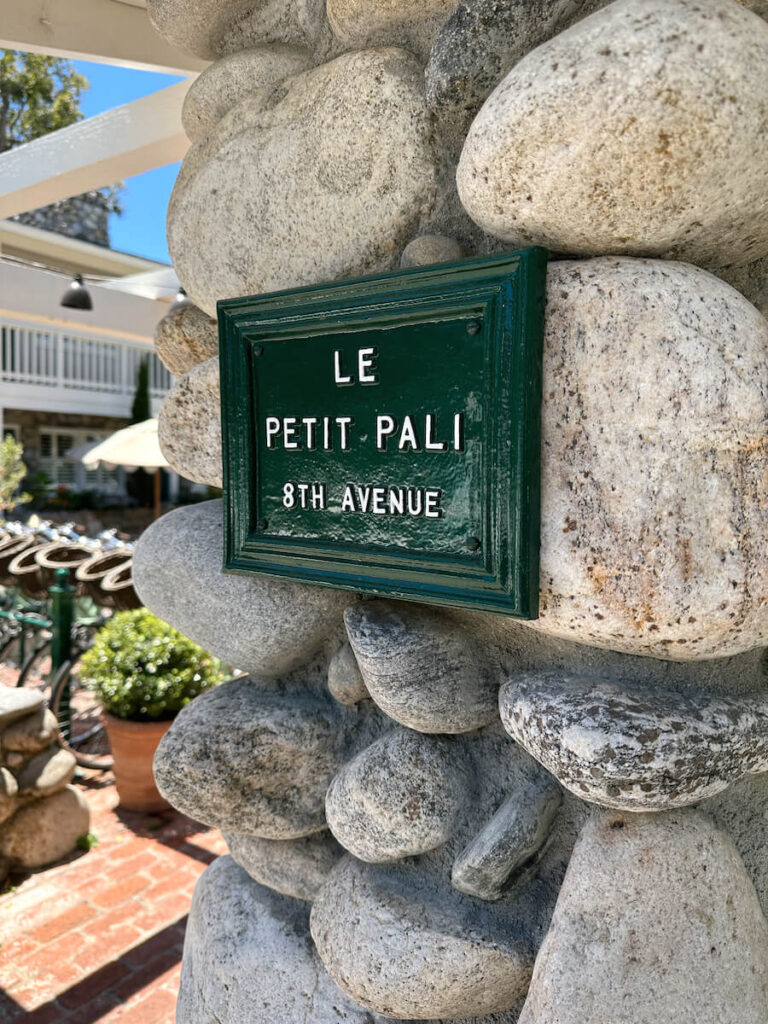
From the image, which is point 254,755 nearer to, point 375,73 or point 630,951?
point 630,951

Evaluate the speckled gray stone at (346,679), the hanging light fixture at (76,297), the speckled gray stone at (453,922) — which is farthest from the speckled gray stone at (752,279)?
the hanging light fixture at (76,297)

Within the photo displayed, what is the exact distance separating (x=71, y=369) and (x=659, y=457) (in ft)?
74.1

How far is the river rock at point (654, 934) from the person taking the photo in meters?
1.17

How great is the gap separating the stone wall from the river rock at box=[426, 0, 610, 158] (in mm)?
26762

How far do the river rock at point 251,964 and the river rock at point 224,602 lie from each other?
22.0 inches

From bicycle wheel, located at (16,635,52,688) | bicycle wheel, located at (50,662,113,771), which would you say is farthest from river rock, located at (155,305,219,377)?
bicycle wheel, located at (16,635,52,688)

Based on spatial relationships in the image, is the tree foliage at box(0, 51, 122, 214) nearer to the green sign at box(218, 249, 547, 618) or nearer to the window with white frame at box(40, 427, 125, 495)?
the window with white frame at box(40, 427, 125, 495)

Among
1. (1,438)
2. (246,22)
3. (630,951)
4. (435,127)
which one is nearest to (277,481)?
(435,127)

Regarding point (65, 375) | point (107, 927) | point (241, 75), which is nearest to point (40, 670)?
point (107, 927)

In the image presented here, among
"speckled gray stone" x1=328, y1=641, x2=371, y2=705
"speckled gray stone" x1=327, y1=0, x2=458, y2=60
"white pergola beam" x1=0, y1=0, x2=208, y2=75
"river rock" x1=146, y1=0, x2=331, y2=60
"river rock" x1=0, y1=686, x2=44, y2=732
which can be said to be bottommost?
"river rock" x1=0, y1=686, x2=44, y2=732

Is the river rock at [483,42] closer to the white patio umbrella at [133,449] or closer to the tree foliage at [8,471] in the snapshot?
the white patio umbrella at [133,449]

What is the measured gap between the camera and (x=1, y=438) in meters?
20.1

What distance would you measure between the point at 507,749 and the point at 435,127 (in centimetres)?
121

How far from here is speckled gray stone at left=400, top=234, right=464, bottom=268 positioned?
1.44 m
